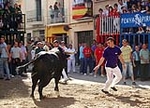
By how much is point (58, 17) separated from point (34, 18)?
13.9 feet

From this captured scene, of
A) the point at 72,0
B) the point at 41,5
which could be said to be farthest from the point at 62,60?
the point at 41,5

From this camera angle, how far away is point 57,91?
38.8 feet

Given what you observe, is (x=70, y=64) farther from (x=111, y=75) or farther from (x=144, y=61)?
(x=111, y=75)

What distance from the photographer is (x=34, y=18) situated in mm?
35250

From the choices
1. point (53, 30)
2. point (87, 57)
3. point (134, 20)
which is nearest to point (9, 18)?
point (87, 57)

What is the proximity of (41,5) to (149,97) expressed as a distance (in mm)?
24813

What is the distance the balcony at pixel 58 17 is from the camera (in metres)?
31.0

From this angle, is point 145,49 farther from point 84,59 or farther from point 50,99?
point 50,99

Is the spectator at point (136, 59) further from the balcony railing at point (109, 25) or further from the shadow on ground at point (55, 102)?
the shadow on ground at point (55, 102)

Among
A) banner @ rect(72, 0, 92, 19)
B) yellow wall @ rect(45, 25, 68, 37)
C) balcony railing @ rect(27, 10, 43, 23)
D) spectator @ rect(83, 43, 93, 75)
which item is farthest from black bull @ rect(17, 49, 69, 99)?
balcony railing @ rect(27, 10, 43, 23)

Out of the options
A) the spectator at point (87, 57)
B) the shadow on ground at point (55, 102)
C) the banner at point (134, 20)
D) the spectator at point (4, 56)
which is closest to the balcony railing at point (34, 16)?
the spectator at point (87, 57)

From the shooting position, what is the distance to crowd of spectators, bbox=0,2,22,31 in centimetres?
2025

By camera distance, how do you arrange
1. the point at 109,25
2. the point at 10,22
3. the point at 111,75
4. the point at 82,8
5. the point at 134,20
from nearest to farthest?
the point at 111,75
the point at 134,20
the point at 109,25
the point at 10,22
the point at 82,8

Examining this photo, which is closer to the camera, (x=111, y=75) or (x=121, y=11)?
(x=111, y=75)
